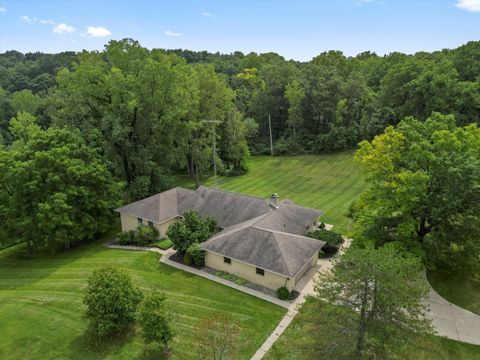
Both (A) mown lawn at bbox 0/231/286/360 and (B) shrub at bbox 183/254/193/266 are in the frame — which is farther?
(B) shrub at bbox 183/254/193/266

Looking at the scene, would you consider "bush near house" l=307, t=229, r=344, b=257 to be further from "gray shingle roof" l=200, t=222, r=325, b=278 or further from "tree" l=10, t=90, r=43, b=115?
"tree" l=10, t=90, r=43, b=115

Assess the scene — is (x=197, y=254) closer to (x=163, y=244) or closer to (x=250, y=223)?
(x=250, y=223)

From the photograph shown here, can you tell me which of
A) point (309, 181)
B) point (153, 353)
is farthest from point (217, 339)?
point (309, 181)

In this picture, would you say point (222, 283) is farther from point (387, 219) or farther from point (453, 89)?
point (453, 89)

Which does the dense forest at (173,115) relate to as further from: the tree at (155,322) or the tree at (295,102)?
the tree at (155,322)

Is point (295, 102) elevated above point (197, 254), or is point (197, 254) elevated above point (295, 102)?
point (295, 102)

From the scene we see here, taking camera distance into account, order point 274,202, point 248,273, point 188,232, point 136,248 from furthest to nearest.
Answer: point 136,248, point 274,202, point 188,232, point 248,273

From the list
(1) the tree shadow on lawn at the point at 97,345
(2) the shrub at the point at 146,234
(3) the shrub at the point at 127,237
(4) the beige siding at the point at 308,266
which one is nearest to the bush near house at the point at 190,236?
(2) the shrub at the point at 146,234

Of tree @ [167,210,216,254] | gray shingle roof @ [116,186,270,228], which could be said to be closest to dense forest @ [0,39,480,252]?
gray shingle roof @ [116,186,270,228]
